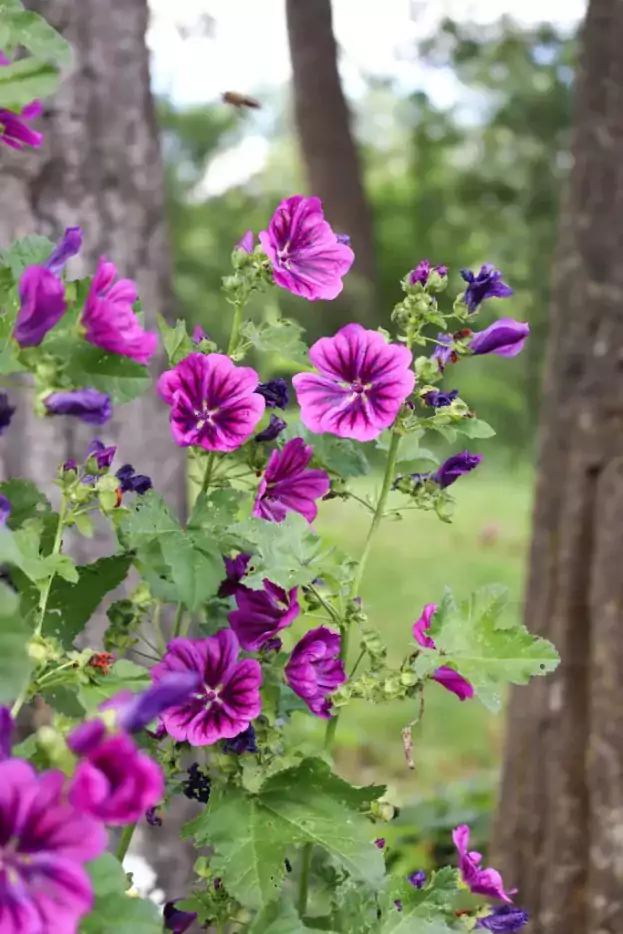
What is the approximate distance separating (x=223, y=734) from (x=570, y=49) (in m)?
4.96

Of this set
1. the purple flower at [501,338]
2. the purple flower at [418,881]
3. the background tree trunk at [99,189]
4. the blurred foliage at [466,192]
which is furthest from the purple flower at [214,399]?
the background tree trunk at [99,189]

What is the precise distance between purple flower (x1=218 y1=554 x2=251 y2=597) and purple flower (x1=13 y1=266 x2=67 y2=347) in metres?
0.30

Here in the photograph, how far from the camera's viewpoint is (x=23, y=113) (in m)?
0.90

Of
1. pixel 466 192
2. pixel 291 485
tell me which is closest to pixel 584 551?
pixel 291 485

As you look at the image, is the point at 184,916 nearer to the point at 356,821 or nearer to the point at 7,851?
the point at 356,821

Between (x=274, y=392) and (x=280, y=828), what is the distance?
365 mm

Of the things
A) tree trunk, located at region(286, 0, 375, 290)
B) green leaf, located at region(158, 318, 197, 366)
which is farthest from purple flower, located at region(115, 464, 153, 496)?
tree trunk, located at region(286, 0, 375, 290)

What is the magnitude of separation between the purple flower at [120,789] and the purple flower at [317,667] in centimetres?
36

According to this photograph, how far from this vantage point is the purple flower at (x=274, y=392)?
0.89 metres

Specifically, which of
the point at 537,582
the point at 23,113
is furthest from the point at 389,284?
the point at 23,113

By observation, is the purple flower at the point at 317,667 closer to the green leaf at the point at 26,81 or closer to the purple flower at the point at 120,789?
the purple flower at the point at 120,789

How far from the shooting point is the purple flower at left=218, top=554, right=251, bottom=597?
2.94 feet

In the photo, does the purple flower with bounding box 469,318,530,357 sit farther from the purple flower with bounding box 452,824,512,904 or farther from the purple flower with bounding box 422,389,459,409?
the purple flower with bounding box 452,824,512,904

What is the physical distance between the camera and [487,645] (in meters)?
0.86
